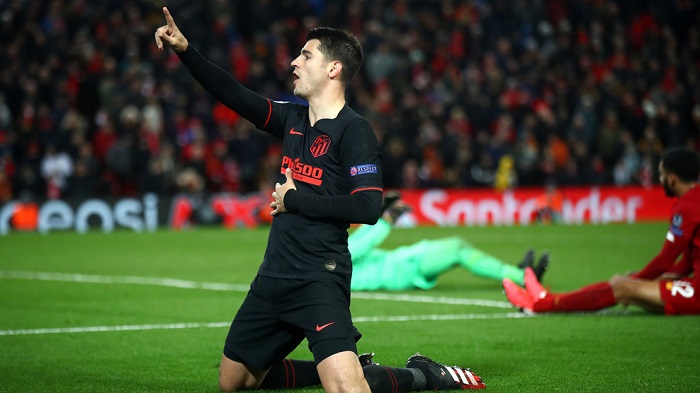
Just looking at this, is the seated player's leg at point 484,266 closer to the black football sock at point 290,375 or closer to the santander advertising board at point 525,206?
the black football sock at point 290,375

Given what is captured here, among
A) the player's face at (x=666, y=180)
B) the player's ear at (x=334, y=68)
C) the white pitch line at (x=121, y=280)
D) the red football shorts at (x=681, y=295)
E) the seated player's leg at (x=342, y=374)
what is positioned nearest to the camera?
the seated player's leg at (x=342, y=374)

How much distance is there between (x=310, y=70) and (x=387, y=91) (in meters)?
21.2

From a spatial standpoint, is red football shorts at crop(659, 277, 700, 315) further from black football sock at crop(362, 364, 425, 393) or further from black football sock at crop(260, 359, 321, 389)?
black football sock at crop(260, 359, 321, 389)

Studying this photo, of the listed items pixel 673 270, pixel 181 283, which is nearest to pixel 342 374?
pixel 673 270

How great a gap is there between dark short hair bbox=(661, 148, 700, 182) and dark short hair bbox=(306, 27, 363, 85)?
13.5 feet

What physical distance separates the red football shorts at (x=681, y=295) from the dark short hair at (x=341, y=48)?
4.35 meters

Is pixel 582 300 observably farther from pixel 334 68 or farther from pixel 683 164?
pixel 334 68

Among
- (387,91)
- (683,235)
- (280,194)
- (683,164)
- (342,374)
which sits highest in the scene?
(387,91)

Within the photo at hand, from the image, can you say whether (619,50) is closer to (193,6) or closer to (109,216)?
(193,6)

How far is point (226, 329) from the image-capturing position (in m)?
8.93

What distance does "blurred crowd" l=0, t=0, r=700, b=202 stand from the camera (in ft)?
76.6

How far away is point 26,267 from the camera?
48.4ft

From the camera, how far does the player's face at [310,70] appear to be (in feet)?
18.4

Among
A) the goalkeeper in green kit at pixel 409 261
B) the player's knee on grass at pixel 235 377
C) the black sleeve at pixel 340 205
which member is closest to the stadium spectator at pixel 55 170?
the goalkeeper in green kit at pixel 409 261
